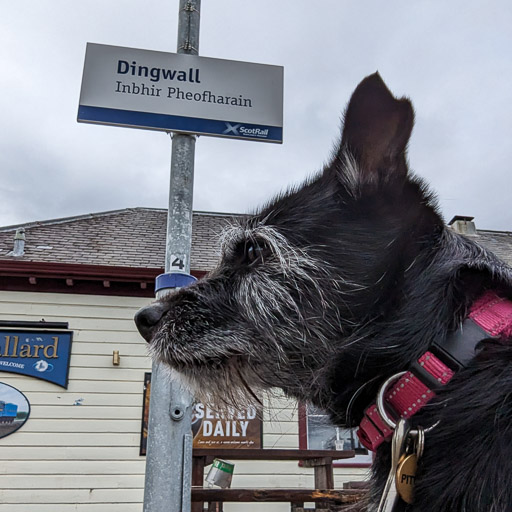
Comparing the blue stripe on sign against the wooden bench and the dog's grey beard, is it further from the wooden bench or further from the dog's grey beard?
the wooden bench

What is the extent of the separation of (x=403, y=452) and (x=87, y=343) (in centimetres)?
763

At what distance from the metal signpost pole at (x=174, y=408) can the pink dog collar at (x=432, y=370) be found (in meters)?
1.32

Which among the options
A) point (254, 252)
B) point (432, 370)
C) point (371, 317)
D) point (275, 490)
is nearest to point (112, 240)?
point (275, 490)

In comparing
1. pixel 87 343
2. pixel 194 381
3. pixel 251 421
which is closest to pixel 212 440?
pixel 251 421

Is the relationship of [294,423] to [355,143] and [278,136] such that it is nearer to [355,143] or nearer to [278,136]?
[278,136]

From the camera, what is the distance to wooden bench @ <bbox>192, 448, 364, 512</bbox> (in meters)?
4.48

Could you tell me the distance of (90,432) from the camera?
775cm

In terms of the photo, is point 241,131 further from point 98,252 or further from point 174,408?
point 98,252

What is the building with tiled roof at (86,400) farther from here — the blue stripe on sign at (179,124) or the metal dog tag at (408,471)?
the metal dog tag at (408,471)

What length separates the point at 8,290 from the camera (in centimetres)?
824

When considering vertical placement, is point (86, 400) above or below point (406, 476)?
above

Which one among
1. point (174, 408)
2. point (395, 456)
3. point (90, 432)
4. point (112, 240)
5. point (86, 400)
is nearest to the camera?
point (395, 456)

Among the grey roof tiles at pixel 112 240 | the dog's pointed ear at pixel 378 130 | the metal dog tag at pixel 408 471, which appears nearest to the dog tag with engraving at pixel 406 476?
the metal dog tag at pixel 408 471

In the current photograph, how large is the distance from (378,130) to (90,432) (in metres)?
7.42
